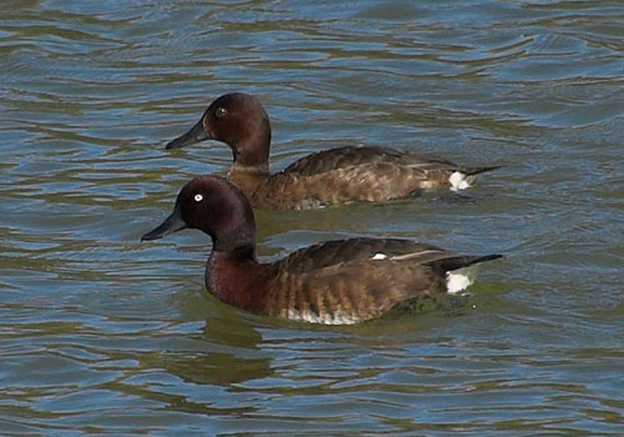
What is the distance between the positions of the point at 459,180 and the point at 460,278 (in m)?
2.39

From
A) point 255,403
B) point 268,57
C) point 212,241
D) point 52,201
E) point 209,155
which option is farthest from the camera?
point 268,57

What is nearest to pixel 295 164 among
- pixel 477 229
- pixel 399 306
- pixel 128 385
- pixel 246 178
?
pixel 246 178

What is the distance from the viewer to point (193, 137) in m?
14.5

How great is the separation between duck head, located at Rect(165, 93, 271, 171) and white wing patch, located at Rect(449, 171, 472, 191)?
1.35 meters

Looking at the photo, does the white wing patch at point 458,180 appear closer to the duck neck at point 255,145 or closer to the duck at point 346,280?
the duck neck at point 255,145

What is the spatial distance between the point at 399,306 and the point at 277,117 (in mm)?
4712

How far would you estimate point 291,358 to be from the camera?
10.6 metres

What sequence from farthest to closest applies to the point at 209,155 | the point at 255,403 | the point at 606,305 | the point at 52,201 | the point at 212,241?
the point at 209,155 < the point at 52,201 < the point at 212,241 < the point at 606,305 < the point at 255,403

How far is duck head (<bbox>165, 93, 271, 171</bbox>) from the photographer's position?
14.2 meters

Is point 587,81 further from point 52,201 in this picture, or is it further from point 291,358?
point 291,358

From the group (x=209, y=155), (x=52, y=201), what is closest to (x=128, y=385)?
(x=52, y=201)

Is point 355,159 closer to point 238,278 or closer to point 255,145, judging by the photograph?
point 255,145

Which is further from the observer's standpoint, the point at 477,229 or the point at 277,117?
the point at 277,117

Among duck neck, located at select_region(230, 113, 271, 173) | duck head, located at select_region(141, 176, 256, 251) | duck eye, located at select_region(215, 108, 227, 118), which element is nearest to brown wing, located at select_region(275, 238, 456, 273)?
duck head, located at select_region(141, 176, 256, 251)
